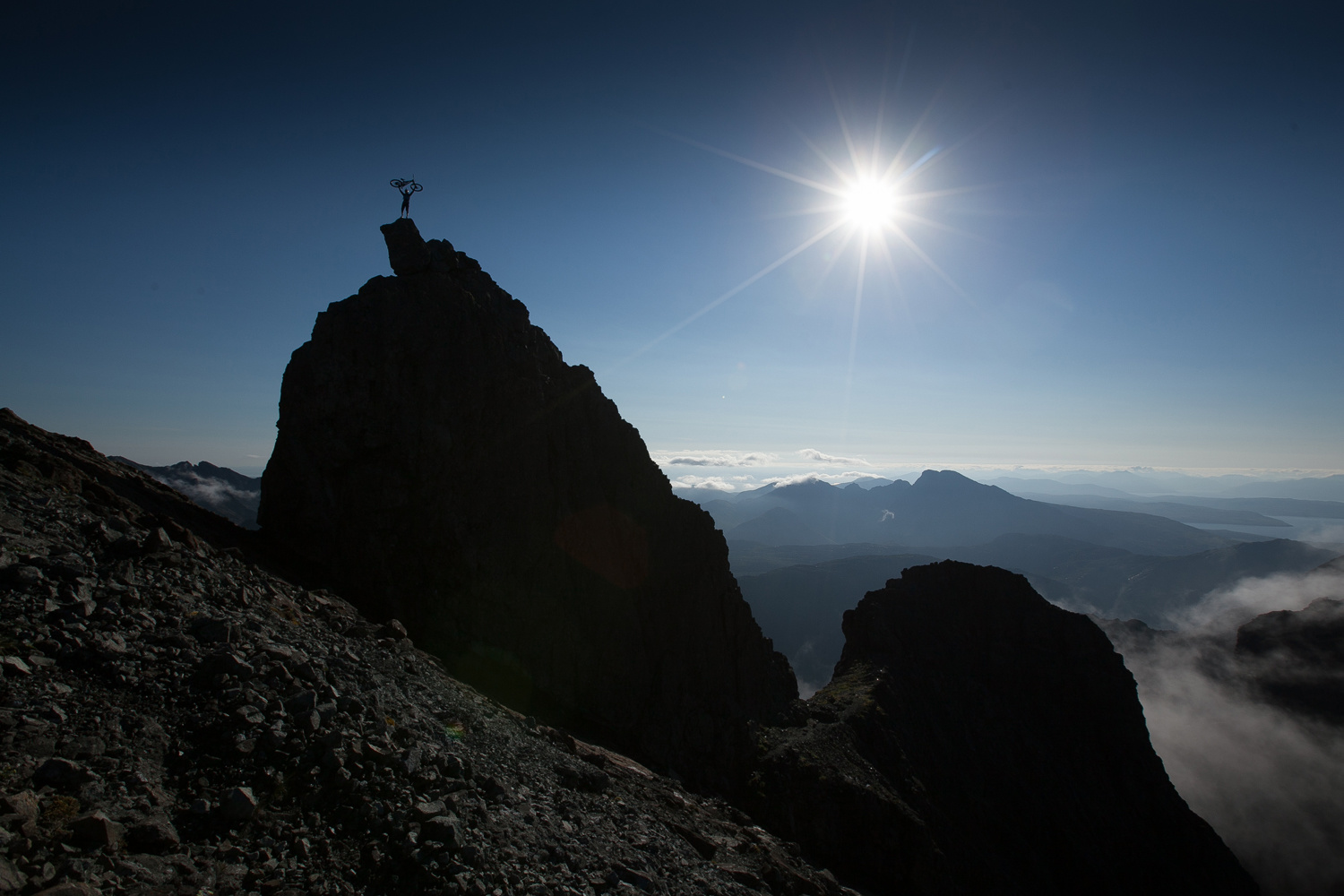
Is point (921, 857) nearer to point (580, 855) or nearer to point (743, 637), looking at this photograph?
point (743, 637)

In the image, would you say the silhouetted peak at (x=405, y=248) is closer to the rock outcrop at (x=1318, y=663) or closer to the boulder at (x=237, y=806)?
the boulder at (x=237, y=806)

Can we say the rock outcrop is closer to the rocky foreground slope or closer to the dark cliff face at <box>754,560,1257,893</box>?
the dark cliff face at <box>754,560,1257,893</box>

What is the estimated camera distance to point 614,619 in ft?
164

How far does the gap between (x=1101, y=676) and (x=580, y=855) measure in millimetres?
104178

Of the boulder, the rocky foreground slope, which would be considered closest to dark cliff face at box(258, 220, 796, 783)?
the rocky foreground slope

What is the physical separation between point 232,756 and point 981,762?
8189 cm

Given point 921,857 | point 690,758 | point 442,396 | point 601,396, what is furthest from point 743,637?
point 442,396

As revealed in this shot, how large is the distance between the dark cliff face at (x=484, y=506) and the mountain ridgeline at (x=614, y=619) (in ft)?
0.55

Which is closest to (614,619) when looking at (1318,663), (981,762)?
(981,762)

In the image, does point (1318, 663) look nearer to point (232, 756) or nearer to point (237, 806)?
point (237, 806)

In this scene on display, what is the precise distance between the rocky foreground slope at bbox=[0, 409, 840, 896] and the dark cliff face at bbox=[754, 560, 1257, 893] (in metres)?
32.2

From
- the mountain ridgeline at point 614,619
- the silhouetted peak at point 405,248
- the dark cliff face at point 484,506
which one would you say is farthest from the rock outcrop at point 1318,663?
the silhouetted peak at point 405,248

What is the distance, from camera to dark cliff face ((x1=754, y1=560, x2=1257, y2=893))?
51.5 metres

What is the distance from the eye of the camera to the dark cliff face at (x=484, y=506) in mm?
39344
